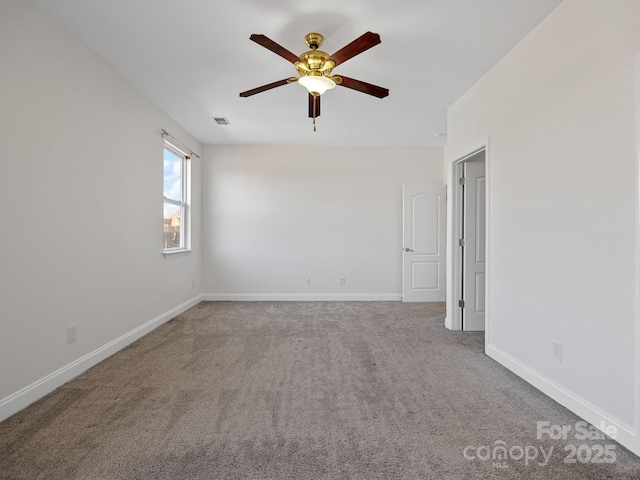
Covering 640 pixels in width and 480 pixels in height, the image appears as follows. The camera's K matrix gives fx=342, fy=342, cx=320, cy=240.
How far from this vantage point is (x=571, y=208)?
2.16 m

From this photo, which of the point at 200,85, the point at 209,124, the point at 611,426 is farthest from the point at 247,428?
the point at 209,124

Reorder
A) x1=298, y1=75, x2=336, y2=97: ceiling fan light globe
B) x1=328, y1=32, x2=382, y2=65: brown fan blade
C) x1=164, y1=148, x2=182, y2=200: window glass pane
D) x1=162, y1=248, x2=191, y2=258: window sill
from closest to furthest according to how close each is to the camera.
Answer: x1=328, y1=32, x2=382, y2=65: brown fan blade → x1=298, y1=75, x2=336, y2=97: ceiling fan light globe → x1=162, y1=248, x2=191, y2=258: window sill → x1=164, y1=148, x2=182, y2=200: window glass pane

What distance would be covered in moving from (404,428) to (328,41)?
9.09 ft

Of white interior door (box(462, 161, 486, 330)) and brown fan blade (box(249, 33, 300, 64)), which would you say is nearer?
brown fan blade (box(249, 33, 300, 64))

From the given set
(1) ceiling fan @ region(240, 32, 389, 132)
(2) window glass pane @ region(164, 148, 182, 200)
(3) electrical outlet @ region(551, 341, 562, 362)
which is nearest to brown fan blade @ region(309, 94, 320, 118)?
(1) ceiling fan @ region(240, 32, 389, 132)

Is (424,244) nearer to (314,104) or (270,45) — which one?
(314,104)

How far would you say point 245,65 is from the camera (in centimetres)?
305

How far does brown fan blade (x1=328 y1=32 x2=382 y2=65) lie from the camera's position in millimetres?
1997

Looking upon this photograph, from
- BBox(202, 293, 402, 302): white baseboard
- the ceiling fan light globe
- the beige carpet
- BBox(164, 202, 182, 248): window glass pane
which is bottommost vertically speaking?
the beige carpet

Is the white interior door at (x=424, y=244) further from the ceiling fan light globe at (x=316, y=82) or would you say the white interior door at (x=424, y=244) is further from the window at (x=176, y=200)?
the window at (x=176, y=200)

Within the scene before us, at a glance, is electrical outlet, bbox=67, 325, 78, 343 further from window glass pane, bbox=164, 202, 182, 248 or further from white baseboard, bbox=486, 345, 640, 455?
white baseboard, bbox=486, 345, 640, 455

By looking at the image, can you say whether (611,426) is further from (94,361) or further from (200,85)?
(200,85)

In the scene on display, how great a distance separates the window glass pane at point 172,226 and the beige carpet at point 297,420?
1.77 m

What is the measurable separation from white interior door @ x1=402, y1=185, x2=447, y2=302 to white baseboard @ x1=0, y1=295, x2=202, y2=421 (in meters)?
3.89
